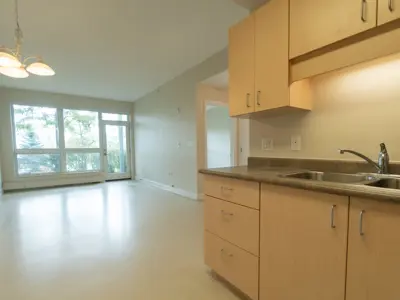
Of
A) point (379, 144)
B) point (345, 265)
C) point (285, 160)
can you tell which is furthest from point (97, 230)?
point (379, 144)

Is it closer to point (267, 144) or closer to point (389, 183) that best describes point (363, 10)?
point (389, 183)

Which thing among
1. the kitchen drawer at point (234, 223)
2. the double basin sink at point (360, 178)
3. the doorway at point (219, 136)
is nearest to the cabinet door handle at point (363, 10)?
the double basin sink at point (360, 178)

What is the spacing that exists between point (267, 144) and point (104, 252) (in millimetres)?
1995

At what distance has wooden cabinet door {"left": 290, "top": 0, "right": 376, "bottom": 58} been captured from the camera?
113 cm

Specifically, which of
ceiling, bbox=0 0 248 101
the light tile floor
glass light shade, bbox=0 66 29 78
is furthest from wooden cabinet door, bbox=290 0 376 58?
glass light shade, bbox=0 66 29 78

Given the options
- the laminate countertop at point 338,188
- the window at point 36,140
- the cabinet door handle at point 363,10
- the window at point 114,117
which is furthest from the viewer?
the window at point 114,117

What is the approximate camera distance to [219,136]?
662cm

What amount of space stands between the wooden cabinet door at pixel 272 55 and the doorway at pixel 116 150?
6.34 metres

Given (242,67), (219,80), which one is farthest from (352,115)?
(219,80)

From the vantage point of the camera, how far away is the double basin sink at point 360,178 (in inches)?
47.6

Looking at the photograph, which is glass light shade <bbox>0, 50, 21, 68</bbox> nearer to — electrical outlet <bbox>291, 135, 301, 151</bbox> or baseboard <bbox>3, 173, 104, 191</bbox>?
electrical outlet <bbox>291, 135, 301, 151</bbox>

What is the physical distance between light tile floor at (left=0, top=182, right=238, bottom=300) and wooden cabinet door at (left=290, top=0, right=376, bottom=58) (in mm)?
1847

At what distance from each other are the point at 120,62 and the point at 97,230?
2.97 meters

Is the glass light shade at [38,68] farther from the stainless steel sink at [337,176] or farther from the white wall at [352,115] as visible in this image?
the stainless steel sink at [337,176]
